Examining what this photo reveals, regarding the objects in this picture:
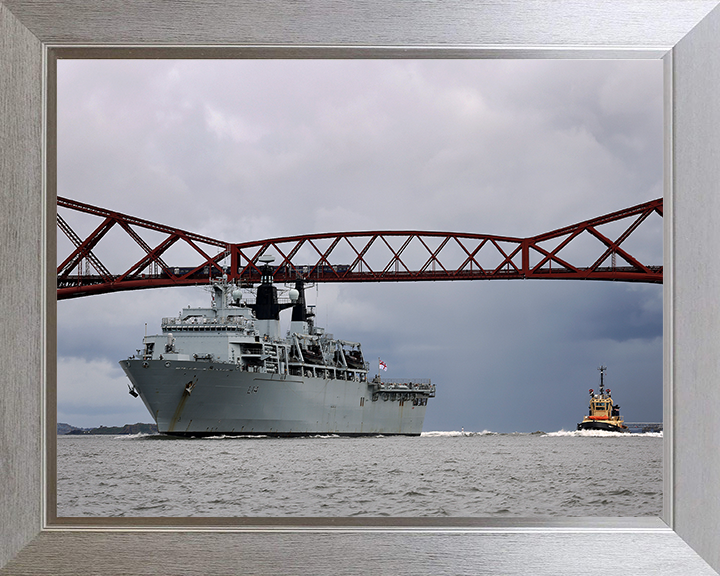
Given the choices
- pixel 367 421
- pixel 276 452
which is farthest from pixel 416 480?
pixel 367 421

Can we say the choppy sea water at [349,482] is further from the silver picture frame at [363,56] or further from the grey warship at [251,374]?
the grey warship at [251,374]

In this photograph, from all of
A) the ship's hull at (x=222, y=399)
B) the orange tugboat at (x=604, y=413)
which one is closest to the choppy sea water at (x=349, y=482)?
the orange tugboat at (x=604, y=413)

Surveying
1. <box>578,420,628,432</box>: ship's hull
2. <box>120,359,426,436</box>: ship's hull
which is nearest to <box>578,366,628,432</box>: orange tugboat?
<box>578,420,628,432</box>: ship's hull

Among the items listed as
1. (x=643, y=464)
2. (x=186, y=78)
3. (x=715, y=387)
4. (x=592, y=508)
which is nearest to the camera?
(x=715, y=387)

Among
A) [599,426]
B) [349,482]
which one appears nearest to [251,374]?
[599,426]

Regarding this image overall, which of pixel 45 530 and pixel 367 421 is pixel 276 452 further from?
pixel 45 530

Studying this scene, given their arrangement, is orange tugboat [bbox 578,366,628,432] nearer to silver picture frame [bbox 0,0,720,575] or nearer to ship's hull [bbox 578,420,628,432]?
ship's hull [bbox 578,420,628,432]
